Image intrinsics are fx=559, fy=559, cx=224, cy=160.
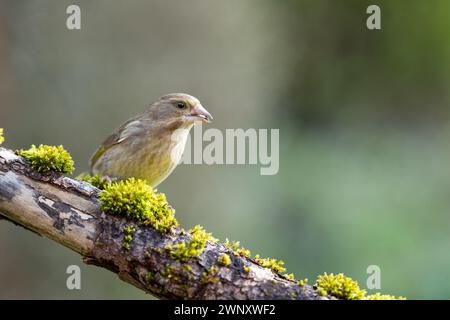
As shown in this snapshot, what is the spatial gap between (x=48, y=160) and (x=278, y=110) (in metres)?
7.04

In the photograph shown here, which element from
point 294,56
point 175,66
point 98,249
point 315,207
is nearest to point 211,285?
point 98,249

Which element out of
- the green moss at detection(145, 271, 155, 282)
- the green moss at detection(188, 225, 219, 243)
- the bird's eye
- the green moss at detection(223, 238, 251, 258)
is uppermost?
the bird's eye

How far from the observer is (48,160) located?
355 centimetres

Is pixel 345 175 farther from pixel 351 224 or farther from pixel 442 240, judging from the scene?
pixel 442 240

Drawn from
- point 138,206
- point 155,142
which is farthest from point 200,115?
point 138,206

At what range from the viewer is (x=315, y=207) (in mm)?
8859

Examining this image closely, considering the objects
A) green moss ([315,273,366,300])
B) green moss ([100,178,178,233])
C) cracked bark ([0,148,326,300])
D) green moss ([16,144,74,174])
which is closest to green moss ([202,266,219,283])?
cracked bark ([0,148,326,300])

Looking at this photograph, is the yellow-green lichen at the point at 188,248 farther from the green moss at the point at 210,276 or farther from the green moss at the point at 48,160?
the green moss at the point at 48,160

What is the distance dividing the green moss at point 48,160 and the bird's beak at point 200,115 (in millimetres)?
1549

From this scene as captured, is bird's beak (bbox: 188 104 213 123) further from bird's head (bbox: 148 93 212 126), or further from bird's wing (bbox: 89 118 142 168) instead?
bird's wing (bbox: 89 118 142 168)

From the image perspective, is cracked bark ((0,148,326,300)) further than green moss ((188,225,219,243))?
No

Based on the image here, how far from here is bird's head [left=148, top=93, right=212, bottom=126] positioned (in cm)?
497

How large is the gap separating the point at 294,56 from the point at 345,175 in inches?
112

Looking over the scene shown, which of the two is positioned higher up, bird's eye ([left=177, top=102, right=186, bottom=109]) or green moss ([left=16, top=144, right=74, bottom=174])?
bird's eye ([left=177, top=102, right=186, bottom=109])
